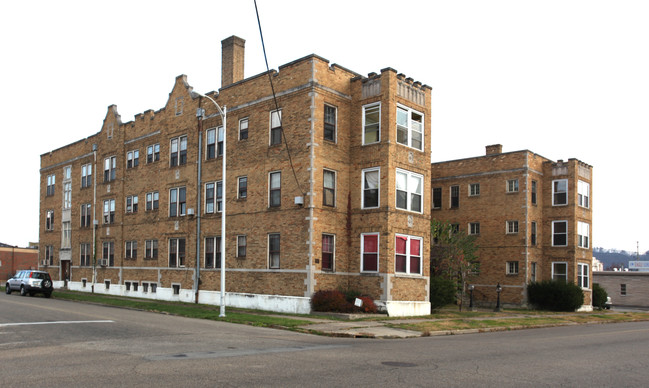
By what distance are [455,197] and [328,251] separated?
1993 cm

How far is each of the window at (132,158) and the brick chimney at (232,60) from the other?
877 centimetres

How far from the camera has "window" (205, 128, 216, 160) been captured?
31969 millimetres

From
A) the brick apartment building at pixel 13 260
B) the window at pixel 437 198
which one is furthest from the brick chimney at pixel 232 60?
the brick apartment building at pixel 13 260

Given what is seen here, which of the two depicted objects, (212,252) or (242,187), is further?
(212,252)

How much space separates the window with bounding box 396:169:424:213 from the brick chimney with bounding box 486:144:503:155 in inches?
715

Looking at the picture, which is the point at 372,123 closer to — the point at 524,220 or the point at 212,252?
the point at 212,252

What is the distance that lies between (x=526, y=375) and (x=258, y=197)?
64.8 feet

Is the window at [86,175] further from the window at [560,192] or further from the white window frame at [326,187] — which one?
the window at [560,192]

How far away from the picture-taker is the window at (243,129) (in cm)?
3006

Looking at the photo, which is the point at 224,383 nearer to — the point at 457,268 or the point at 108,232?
the point at 457,268

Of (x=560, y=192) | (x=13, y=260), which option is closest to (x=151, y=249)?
(x=560, y=192)

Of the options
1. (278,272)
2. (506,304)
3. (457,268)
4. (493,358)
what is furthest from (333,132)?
(506,304)

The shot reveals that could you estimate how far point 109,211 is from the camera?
4112 cm

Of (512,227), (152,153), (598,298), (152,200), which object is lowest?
(598,298)
